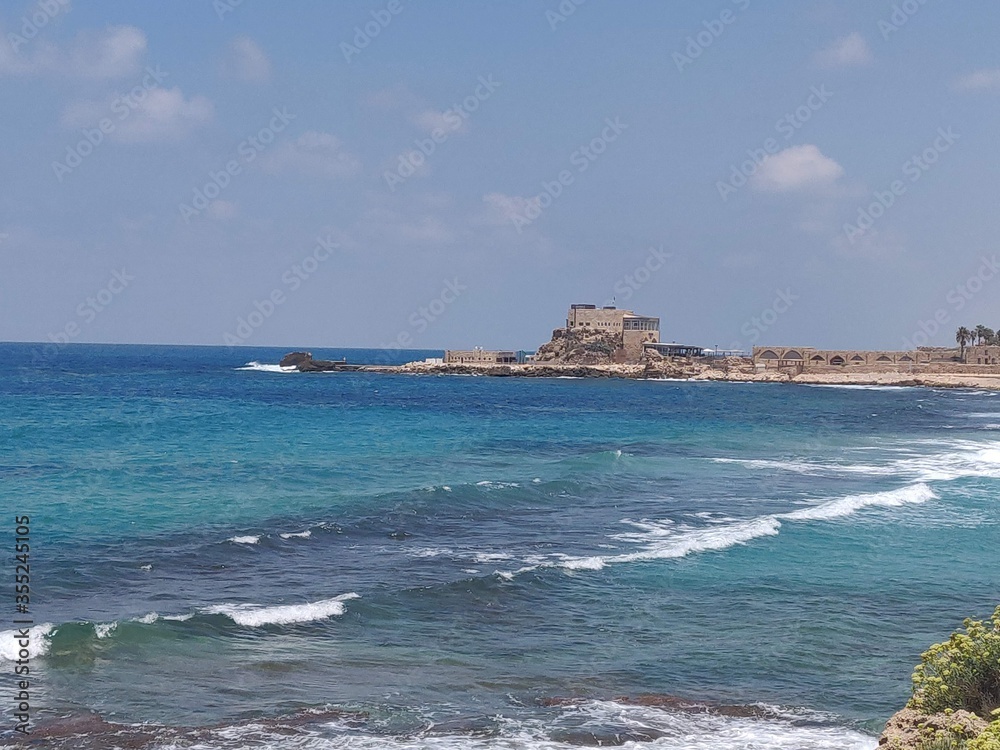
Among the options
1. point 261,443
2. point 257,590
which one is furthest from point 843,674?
point 261,443

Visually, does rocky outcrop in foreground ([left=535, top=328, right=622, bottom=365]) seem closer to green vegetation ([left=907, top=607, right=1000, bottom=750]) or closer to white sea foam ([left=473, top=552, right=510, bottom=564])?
white sea foam ([left=473, top=552, right=510, bottom=564])

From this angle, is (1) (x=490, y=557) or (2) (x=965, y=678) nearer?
(2) (x=965, y=678)

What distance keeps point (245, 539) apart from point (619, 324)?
4366 inches

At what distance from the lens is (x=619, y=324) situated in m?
131

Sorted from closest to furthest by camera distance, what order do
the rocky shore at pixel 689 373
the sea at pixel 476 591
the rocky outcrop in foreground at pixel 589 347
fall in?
the sea at pixel 476 591 < the rocky shore at pixel 689 373 < the rocky outcrop in foreground at pixel 589 347

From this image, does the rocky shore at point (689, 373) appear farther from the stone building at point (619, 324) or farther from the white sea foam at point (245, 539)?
the white sea foam at point (245, 539)

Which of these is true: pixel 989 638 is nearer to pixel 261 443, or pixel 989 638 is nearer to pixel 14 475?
pixel 14 475

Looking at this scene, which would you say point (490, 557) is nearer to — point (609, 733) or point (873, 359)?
point (609, 733)

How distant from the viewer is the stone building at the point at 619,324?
13075 centimetres

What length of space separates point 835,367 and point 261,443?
10305 cm

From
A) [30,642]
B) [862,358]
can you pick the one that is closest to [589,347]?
[862,358]

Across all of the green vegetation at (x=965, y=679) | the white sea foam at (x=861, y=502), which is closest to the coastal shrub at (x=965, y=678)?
the green vegetation at (x=965, y=679)

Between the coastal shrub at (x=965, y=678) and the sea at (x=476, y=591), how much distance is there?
2.76 meters

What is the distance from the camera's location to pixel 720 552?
22.4 meters
